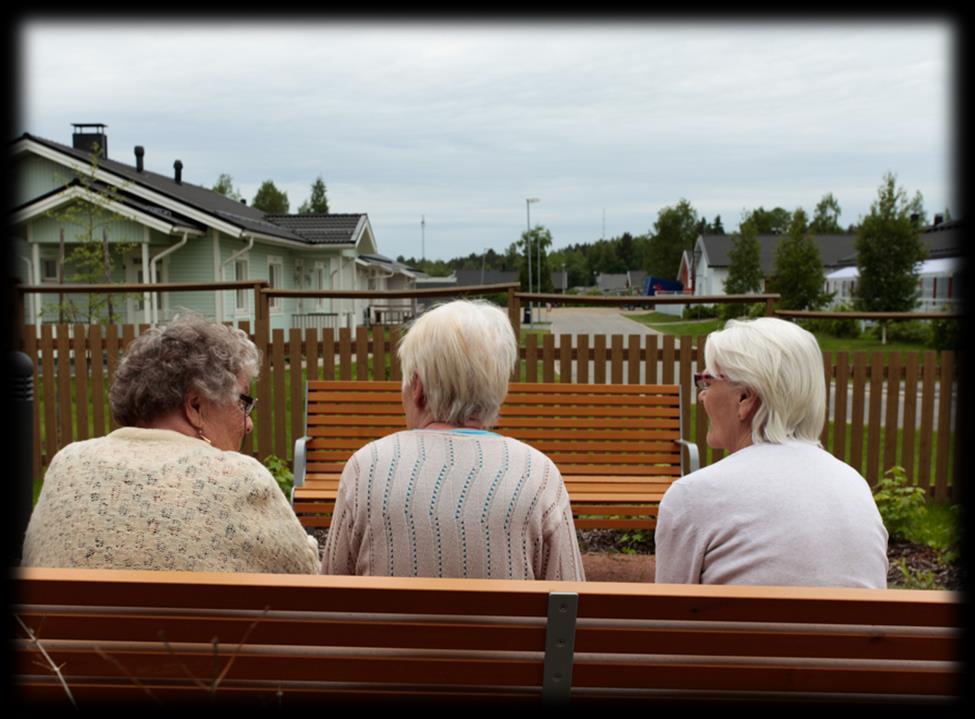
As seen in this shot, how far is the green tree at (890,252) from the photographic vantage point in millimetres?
31594

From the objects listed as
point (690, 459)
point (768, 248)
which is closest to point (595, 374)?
point (690, 459)

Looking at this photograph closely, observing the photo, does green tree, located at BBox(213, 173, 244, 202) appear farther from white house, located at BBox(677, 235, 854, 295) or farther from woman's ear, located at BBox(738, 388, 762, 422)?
woman's ear, located at BBox(738, 388, 762, 422)

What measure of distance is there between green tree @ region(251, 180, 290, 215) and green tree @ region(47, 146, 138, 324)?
52169 millimetres

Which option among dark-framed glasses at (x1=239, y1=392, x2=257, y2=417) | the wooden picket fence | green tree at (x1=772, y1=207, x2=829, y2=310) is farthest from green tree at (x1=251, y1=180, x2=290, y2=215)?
dark-framed glasses at (x1=239, y1=392, x2=257, y2=417)

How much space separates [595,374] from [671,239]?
87400 mm

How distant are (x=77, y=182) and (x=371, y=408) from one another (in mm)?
17002

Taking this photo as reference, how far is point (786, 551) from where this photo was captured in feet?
6.16

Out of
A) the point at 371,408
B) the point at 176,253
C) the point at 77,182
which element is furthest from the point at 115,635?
the point at 176,253

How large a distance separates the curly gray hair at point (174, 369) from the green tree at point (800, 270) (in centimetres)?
3295

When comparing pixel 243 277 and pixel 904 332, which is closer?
pixel 243 277

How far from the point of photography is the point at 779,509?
1.91 m

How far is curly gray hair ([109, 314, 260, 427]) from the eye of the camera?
221 centimetres

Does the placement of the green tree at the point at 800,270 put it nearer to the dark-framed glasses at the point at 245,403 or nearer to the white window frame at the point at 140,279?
the white window frame at the point at 140,279

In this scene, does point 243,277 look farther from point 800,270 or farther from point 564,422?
Result: point 564,422
